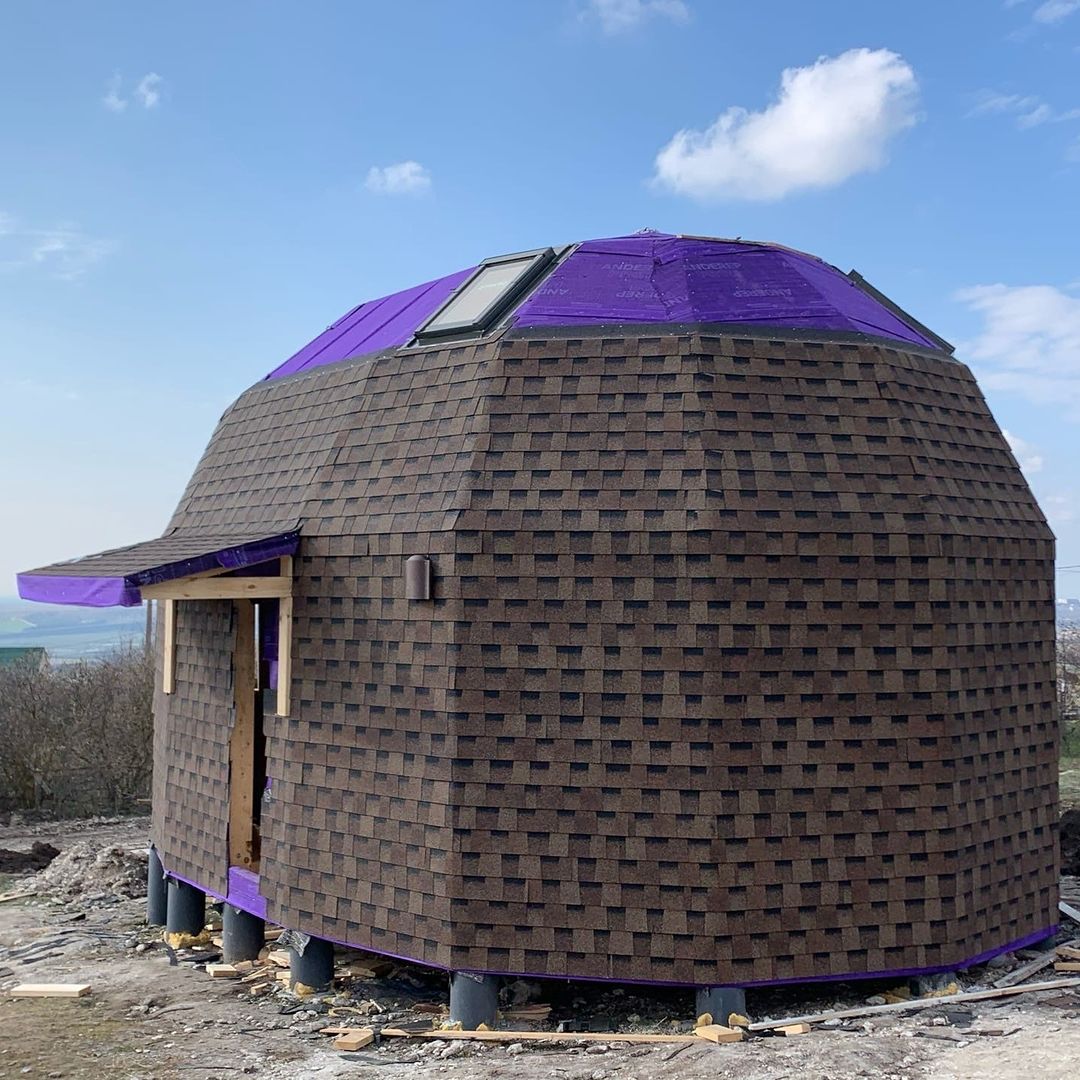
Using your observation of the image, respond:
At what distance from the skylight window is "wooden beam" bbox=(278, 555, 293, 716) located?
2.10m

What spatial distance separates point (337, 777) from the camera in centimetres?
757

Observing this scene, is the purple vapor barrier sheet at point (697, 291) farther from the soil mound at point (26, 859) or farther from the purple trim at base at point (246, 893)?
the soil mound at point (26, 859)

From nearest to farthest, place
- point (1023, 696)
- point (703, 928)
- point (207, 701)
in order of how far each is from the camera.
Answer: point (703, 928) → point (1023, 696) → point (207, 701)

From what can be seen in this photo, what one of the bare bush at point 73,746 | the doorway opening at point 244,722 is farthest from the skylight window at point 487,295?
the bare bush at point 73,746

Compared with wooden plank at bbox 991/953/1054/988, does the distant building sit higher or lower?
higher

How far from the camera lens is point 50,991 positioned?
8328 mm

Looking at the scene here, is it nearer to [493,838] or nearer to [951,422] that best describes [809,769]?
[493,838]

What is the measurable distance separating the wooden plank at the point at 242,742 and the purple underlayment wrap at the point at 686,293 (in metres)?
2.54

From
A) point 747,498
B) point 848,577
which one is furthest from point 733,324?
point 848,577

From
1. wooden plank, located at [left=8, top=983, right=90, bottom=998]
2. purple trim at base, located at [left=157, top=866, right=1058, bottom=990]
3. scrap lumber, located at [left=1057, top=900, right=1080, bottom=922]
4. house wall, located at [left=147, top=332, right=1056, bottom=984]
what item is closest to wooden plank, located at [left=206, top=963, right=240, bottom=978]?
purple trim at base, located at [left=157, top=866, right=1058, bottom=990]

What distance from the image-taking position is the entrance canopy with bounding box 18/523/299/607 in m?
7.20

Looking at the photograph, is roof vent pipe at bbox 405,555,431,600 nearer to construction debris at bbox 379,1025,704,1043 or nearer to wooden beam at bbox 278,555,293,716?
wooden beam at bbox 278,555,293,716

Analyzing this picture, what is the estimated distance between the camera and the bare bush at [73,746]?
19859 mm

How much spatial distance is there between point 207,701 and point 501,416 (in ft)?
12.5
